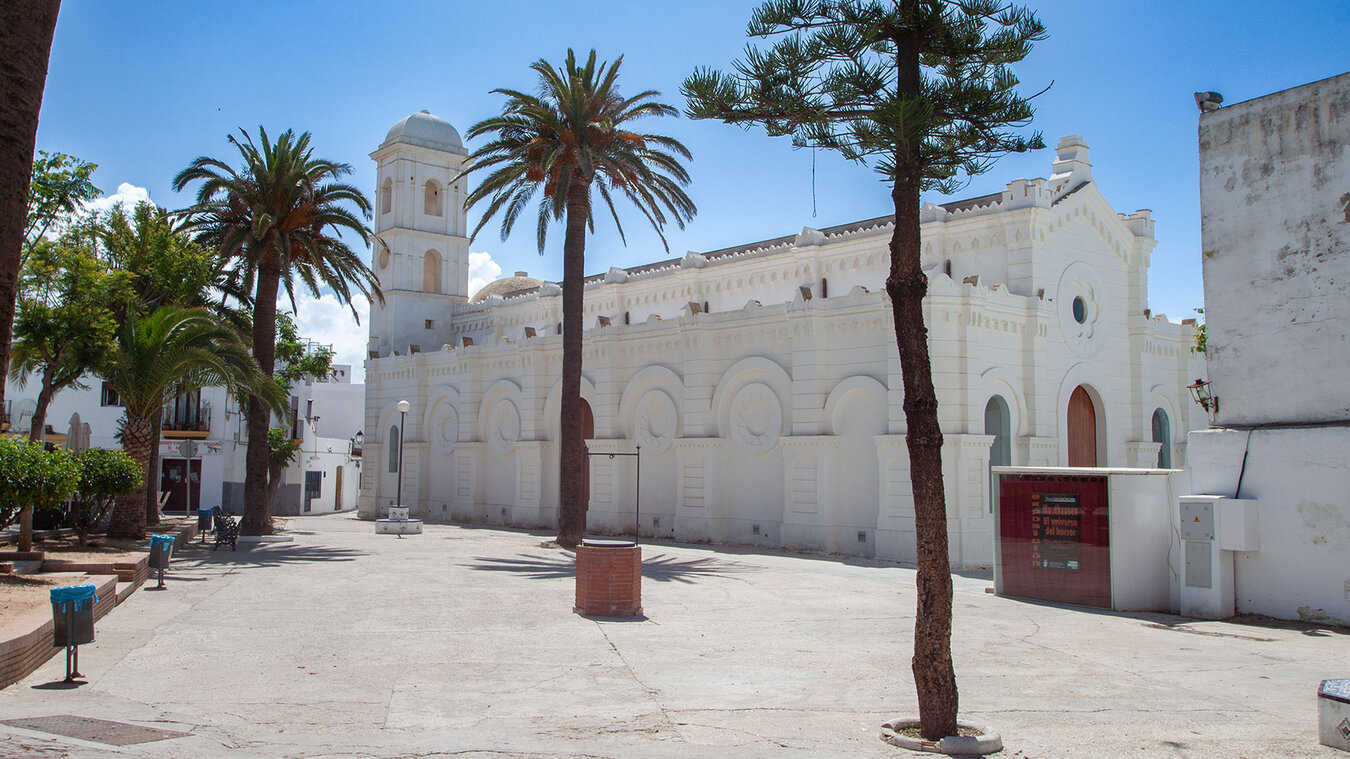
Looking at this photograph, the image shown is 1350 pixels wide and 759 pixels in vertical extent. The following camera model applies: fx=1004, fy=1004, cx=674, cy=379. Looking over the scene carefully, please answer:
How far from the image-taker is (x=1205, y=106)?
1584cm

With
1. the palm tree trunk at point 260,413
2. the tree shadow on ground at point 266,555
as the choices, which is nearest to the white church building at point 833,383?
the palm tree trunk at point 260,413

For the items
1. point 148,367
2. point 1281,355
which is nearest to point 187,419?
point 148,367

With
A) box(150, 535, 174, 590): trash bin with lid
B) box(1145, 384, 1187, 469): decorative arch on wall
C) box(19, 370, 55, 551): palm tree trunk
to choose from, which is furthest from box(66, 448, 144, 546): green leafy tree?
box(1145, 384, 1187, 469): decorative arch on wall

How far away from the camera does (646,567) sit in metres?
20.0

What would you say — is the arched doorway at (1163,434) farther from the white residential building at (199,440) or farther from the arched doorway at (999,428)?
the white residential building at (199,440)

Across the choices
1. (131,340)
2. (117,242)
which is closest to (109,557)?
(131,340)

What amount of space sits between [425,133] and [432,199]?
9.08 ft

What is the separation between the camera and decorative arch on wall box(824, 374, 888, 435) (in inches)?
932

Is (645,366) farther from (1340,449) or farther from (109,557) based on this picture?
(1340,449)

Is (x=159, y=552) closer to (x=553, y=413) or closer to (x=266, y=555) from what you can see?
(x=266, y=555)

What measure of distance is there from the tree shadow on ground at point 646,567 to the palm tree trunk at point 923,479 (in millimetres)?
10530

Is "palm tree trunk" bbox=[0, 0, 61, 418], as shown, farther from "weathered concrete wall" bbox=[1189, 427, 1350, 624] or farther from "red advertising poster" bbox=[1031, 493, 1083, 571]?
"weathered concrete wall" bbox=[1189, 427, 1350, 624]

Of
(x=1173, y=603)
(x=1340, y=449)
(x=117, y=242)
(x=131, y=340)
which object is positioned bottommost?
(x=1173, y=603)

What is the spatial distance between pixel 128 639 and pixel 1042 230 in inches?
880
